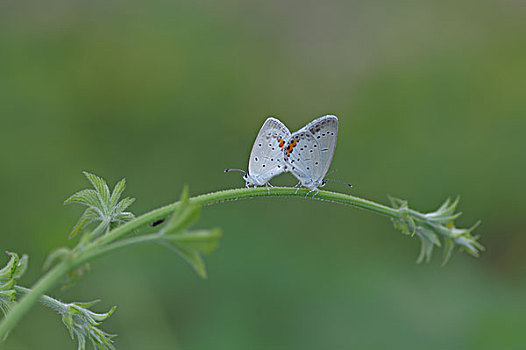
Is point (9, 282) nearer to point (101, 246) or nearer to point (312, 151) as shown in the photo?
point (101, 246)

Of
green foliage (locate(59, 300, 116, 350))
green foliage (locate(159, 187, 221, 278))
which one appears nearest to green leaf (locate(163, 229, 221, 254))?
green foliage (locate(159, 187, 221, 278))

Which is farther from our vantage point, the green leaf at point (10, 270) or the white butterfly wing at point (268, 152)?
the white butterfly wing at point (268, 152)

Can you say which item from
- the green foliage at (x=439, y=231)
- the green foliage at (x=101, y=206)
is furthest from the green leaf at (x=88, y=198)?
the green foliage at (x=439, y=231)

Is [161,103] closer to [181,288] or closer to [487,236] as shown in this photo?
[181,288]

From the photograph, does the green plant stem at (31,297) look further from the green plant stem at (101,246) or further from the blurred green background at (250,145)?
the blurred green background at (250,145)

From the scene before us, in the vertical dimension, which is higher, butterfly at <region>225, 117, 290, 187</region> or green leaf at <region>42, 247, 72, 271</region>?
butterfly at <region>225, 117, 290, 187</region>

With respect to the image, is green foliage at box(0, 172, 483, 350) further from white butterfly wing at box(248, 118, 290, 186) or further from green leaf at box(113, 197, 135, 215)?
white butterfly wing at box(248, 118, 290, 186)

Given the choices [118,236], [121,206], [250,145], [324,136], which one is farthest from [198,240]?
[250,145]

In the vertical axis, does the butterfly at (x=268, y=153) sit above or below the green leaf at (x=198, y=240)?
above
